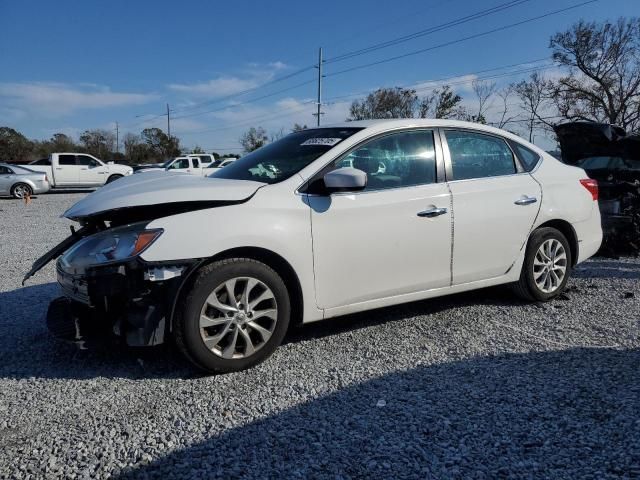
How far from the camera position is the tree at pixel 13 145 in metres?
50.7

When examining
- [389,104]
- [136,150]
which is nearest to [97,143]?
[136,150]

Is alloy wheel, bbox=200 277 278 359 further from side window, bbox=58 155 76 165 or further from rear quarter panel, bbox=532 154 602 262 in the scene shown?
side window, bbox=58 155 76 165

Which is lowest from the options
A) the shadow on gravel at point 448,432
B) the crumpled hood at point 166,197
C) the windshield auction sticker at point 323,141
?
the shadow on gravel at point 448,432

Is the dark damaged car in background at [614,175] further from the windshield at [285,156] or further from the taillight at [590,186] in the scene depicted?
the windshield at [285,156]

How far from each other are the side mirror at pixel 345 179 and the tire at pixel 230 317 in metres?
0.72

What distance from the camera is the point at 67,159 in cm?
2358

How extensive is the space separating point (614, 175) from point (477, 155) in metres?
3.98

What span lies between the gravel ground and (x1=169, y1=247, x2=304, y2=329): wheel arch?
1.35ft

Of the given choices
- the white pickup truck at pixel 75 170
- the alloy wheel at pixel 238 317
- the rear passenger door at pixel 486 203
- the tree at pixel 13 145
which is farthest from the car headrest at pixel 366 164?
the tree at pixel 13 145

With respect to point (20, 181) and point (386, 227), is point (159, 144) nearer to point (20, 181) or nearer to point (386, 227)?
point (20, 181)

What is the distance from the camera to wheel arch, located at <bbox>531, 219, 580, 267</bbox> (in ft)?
15.5

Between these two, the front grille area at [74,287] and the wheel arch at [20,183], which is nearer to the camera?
the front grille area at [74,287]

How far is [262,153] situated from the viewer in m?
4.33

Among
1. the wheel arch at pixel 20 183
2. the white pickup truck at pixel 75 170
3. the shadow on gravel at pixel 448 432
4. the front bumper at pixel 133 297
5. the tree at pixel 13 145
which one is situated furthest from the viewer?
the tree at pixel 13 145
